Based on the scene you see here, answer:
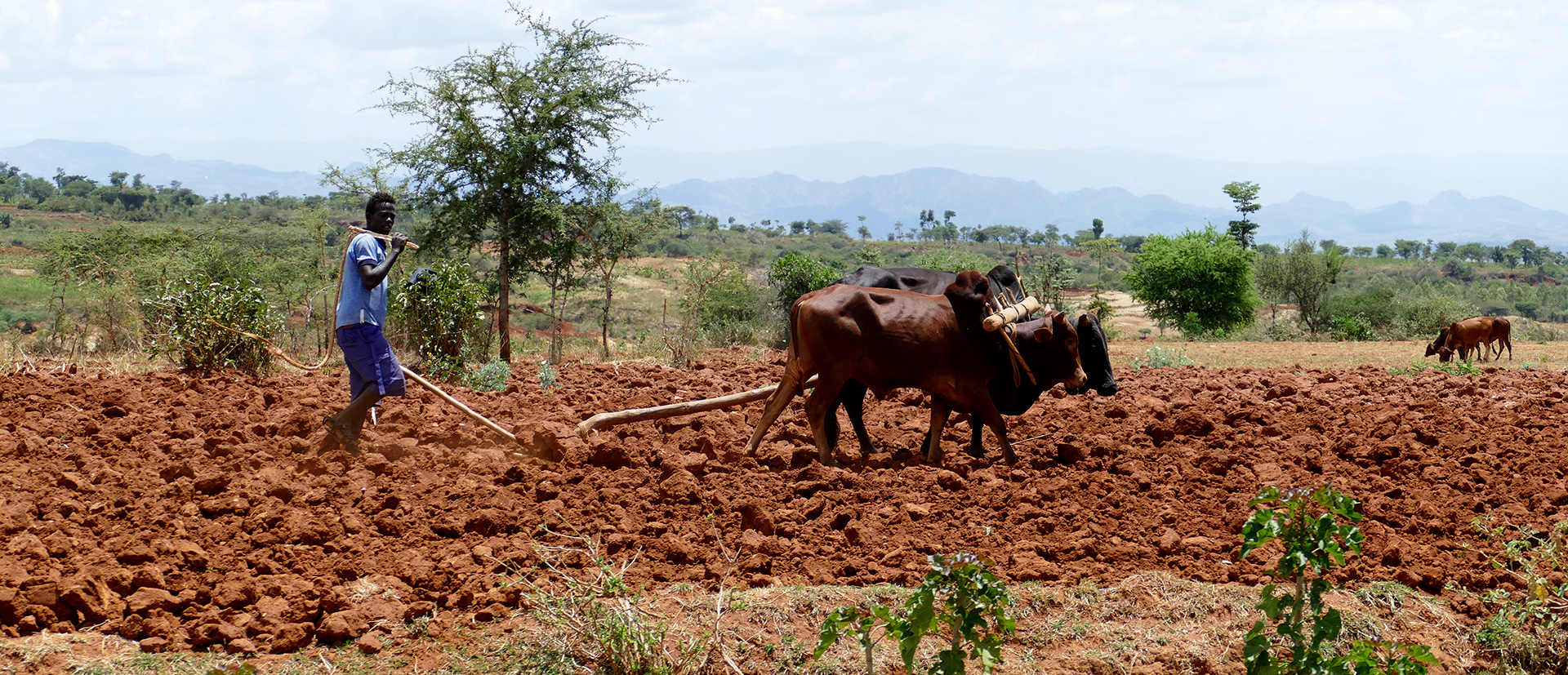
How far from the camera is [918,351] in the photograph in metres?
6.66

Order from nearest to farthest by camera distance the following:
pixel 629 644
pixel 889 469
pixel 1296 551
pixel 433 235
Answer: pixel 1296 551 < pixel 629 644 < pixel 889 469 < pixel 433 235

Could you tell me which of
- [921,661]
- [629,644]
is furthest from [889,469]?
[629,644]

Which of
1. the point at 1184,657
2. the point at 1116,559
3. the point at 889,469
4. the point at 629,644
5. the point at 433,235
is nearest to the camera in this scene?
the point at 629,644

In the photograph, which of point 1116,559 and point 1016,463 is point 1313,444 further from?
point 1116,559

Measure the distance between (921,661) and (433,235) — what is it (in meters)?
12.8

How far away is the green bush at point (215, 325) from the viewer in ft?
32.6

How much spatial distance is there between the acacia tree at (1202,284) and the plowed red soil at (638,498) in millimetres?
28132

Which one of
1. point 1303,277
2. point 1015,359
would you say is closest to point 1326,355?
point 1015,359

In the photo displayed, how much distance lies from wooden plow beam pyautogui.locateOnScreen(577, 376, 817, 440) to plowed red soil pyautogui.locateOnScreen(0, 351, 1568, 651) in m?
0.13

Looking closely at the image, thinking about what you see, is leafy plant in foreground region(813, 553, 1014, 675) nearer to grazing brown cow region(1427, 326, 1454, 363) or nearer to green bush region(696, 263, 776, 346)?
grazing brown cow region(1427, 326, 1454, 363)

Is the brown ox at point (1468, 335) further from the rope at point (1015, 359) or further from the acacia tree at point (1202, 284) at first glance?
the acacia tree at point (1202, 284)

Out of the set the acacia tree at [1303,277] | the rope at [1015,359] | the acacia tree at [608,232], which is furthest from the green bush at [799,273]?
the acacia tree at [1303,277]

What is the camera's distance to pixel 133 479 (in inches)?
228

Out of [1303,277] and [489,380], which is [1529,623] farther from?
[1303,277]
